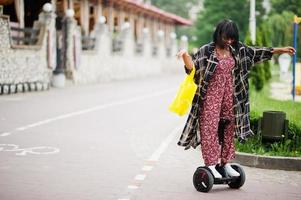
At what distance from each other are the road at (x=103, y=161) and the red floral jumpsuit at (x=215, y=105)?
1.78ft

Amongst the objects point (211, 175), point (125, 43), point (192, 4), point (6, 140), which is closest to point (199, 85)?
point (211, 175)

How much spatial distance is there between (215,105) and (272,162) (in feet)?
7.56

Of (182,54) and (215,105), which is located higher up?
(182,54)

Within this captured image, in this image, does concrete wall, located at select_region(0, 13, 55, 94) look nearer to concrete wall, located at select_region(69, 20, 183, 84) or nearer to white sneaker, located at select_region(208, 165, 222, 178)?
concrete wall, located at select_region(69, 20, 183, 84)

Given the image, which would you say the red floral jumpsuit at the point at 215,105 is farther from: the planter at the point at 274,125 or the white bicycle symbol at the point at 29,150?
the white bicycle symbol at the point at 29,150

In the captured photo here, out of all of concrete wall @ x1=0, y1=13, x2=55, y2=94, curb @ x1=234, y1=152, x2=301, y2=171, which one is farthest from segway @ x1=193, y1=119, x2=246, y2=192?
concrete wall @ x1=0, y1=13, x2=55, y2=94

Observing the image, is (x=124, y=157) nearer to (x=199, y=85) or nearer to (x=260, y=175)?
(x=260, y=175)

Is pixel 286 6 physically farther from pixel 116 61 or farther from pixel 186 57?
pixel 186 57

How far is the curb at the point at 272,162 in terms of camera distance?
904cm

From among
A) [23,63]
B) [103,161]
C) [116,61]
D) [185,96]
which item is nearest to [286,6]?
[116,61]

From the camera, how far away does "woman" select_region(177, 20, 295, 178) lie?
7227 millimetres

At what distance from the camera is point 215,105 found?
7254 mm

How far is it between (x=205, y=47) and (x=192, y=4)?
321 feet

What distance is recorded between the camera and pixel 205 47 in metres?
7.30
